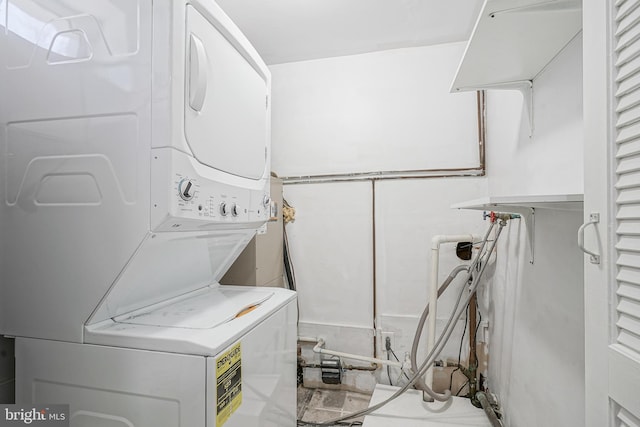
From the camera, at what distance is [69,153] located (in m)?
1.05

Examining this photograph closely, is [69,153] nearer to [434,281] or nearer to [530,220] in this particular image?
[530,220]

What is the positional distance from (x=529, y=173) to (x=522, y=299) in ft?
2.39

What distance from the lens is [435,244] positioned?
2307mm

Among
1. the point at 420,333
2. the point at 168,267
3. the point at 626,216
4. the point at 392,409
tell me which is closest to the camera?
the point at 626,216

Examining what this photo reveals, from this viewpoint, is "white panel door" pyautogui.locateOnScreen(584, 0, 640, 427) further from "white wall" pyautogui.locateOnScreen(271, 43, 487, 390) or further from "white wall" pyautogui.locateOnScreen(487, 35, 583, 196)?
"white wall" pyautogui.locateOnScreen(271, 43, 487, 390)

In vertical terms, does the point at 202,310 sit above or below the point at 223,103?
below

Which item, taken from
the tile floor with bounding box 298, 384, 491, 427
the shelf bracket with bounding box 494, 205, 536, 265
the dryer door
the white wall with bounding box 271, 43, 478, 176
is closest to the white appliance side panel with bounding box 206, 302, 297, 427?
the dryer door

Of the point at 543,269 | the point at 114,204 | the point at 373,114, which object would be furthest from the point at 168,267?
the point at 373,114

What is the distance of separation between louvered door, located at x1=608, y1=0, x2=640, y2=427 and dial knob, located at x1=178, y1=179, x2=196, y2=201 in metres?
1.12

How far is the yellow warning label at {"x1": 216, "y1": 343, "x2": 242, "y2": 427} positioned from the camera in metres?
0.98

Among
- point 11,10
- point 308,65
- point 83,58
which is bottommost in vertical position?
point 83,58

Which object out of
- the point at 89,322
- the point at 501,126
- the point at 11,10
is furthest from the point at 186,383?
the point at 501,126

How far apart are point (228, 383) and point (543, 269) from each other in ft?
5.03

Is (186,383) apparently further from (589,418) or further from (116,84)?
(589,418)
